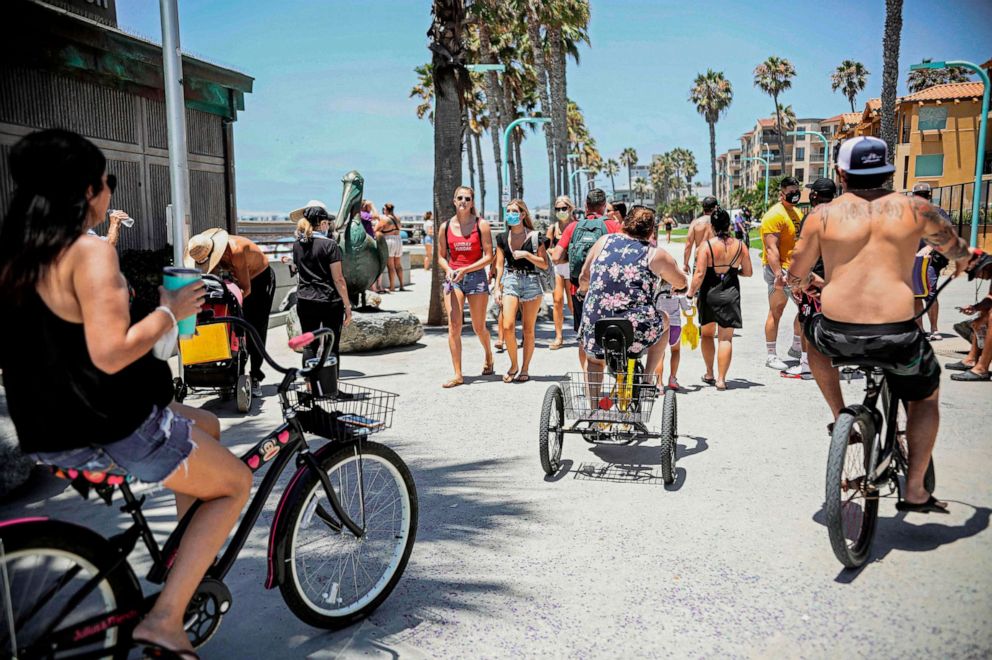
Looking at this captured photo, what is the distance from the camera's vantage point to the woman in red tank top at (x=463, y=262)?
8.48 m

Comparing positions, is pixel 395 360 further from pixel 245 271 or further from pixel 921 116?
pixel 921 116

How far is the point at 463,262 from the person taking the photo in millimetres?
8602

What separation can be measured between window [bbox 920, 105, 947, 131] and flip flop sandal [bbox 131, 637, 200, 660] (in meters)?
49.1

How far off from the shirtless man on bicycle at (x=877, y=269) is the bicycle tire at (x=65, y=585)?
3.30 metres

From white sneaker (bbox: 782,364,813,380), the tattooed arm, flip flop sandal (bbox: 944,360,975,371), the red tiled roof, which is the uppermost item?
the red tiled roof

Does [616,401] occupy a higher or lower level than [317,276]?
lower

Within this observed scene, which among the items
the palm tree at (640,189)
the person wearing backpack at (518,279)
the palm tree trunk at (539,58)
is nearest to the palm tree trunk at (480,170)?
the palm tree trunk at (539,58)

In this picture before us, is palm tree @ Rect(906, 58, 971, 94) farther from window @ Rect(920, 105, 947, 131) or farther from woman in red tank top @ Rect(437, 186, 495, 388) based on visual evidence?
woman in red tank top @ Rect(437, 186, 495, 388)

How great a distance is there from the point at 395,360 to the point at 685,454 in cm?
511

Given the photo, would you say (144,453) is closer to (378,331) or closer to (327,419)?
(327,419)

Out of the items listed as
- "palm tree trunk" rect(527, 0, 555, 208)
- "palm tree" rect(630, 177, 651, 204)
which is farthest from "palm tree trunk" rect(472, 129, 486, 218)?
"palm tree" rect(630, 177, 651, 204)

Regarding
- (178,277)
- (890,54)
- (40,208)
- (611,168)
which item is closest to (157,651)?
(178,277)

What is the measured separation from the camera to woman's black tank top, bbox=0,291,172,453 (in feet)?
7.83

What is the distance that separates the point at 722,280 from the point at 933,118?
4270 centimetres
